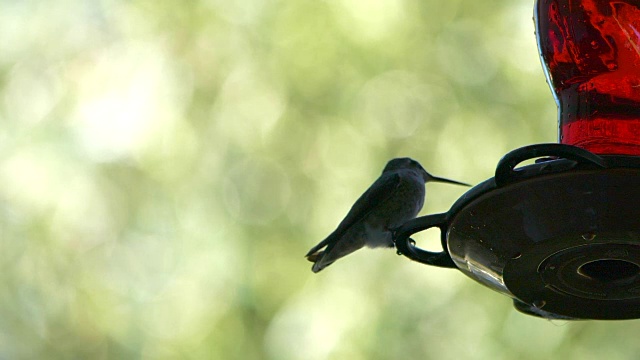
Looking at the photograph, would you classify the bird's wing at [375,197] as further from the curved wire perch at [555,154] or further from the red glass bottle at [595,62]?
the curved wire perch at [555,154]

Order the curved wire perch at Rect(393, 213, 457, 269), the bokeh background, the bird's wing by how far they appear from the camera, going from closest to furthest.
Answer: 1. the curved wire perch at Rect(393, 213, 457, 269)
2. the bird's wing
3. the bokeh background

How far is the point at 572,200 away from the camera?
5.61ft

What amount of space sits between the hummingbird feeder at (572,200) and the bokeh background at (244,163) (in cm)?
322

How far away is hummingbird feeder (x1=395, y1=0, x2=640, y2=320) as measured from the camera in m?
1.69

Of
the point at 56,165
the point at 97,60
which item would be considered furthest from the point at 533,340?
the point at 97,60

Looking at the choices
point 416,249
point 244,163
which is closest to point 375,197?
point 244,163

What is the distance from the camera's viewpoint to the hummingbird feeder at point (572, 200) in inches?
66.5

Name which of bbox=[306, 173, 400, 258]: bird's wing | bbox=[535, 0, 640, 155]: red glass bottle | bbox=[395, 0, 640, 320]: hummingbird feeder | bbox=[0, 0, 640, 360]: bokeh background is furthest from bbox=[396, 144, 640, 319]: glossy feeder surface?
bbox=[0, 0, 640, 360]: bokeh background

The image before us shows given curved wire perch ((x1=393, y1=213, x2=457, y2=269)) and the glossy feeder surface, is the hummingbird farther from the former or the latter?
the glossy feeder surface

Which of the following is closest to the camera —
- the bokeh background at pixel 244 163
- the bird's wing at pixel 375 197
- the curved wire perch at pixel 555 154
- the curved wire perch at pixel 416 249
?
the curved wire perch at pixel 555 154

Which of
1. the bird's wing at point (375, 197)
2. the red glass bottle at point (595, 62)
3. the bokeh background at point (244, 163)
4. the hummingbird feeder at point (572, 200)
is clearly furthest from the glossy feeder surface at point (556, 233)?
the bokeh background at point (244, 163)

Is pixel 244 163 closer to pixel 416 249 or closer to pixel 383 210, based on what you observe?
pixel 383 210

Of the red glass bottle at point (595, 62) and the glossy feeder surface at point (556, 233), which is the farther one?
the red glass bottle at point (595, 62)

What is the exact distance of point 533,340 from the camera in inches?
204
